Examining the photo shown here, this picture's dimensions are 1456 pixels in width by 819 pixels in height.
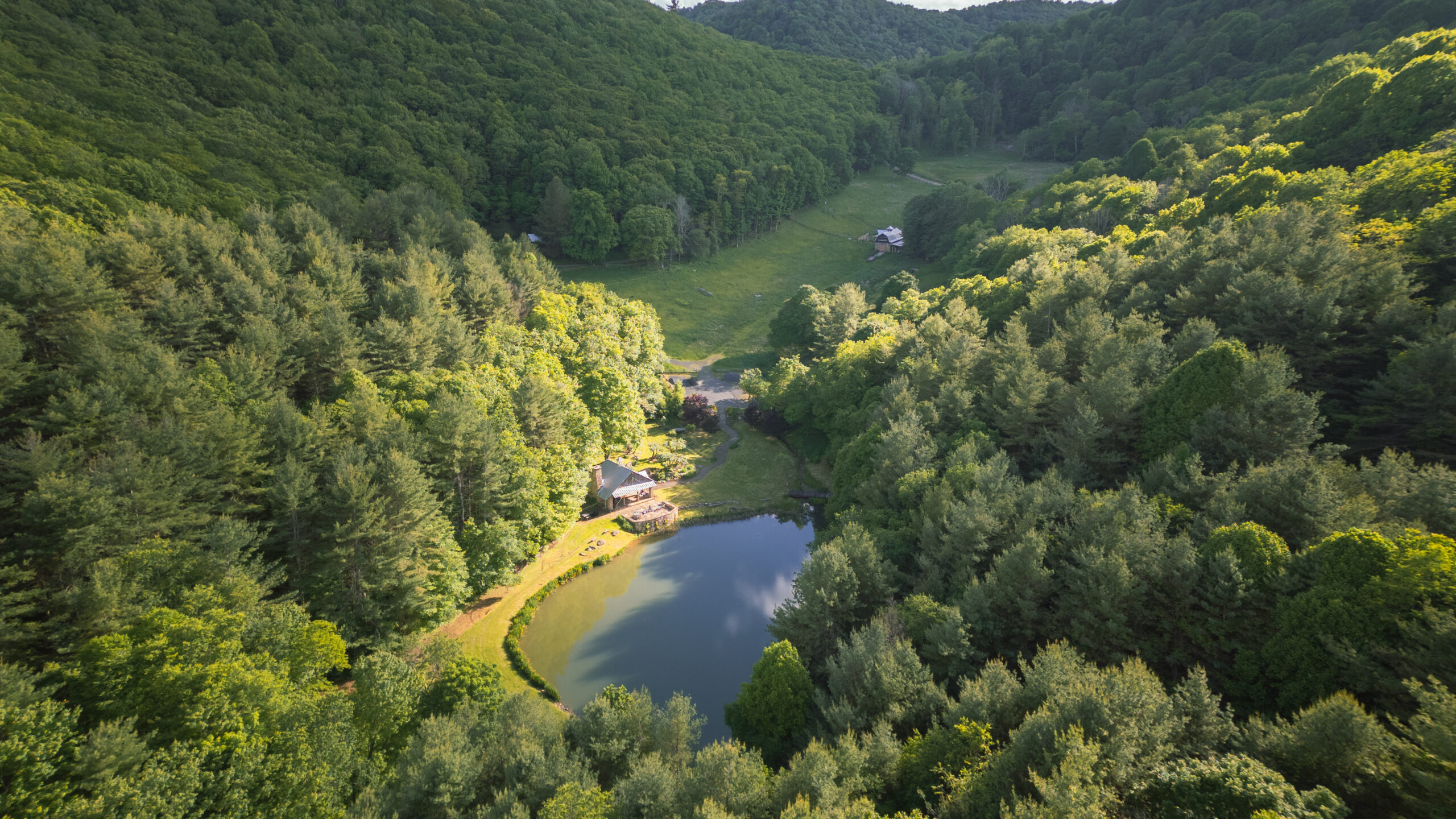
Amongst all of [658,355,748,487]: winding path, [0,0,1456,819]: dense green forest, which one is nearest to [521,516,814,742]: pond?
[0,0,1456,819]: dense green forest

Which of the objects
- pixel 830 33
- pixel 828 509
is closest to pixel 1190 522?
pixel 828 509

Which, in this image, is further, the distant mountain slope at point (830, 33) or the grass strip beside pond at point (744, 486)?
the distant mountain slope at point (830, 33)

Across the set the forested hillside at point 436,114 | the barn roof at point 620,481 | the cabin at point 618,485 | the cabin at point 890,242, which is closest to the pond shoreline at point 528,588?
the cabin at point 618,485

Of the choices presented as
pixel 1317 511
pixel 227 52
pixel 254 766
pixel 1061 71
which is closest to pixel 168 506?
pixel 254 766

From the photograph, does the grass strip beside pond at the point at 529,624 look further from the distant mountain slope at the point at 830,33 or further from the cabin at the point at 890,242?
the distant mountain slope at the point at 830,33

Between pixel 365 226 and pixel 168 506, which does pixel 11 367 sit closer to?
pixel 168 506
